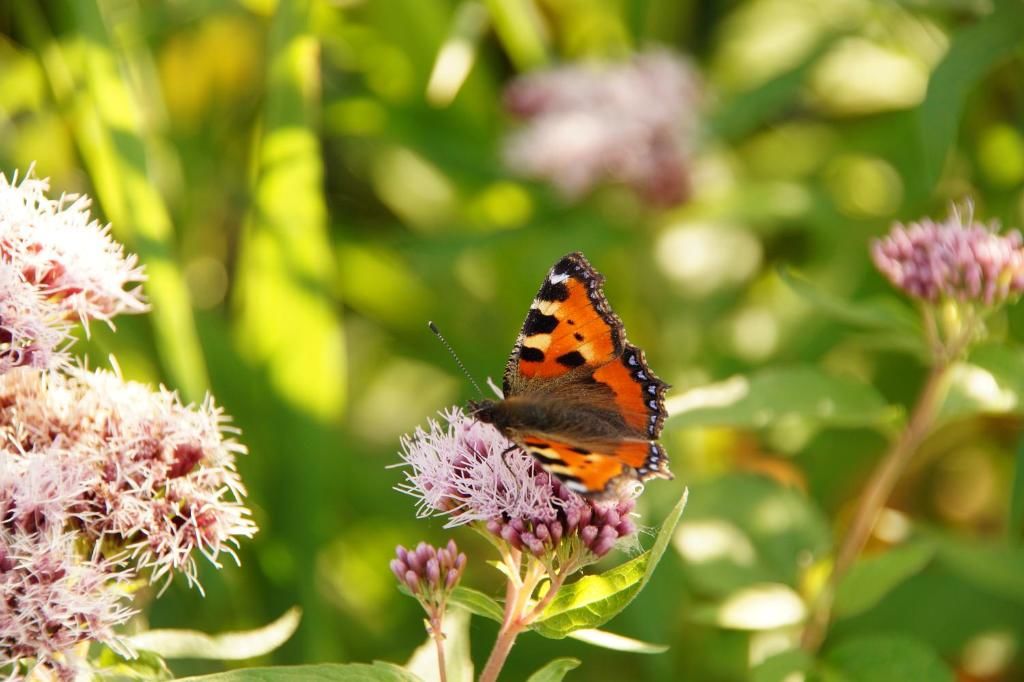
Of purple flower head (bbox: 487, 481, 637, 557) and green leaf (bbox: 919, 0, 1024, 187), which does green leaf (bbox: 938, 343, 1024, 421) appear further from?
purple flower head (bbox: 487, 481, 637, 557)

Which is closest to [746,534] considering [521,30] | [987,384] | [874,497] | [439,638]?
[874,497]

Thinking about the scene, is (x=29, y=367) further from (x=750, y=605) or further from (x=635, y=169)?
(x=635, y=169)

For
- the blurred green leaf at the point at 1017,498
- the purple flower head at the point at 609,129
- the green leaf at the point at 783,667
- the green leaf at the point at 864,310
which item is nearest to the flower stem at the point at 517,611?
the green leaf at the point at 783,667

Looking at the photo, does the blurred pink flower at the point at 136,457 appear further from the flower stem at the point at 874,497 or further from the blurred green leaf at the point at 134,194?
the flower stem at the point at 874,497

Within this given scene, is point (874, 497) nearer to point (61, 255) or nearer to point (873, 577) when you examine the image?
point (873, 577)

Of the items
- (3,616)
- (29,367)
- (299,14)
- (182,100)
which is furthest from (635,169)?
(3,616)

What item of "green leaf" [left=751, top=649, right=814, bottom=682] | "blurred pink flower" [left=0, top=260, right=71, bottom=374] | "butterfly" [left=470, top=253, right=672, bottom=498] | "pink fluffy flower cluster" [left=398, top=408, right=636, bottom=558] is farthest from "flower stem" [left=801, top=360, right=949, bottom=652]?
"blurred pink flower" [left=0, top=260, right=71, bottom=374]
